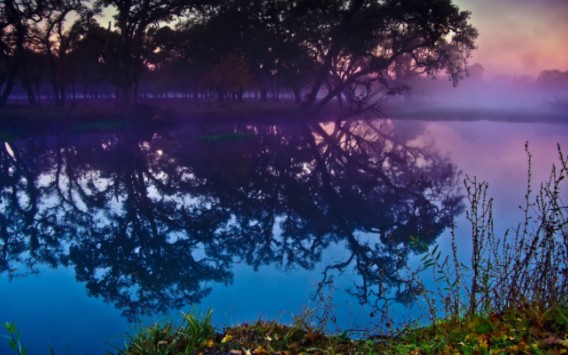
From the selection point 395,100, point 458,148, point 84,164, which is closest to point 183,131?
point 84,164

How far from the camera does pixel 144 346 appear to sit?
5.24 m

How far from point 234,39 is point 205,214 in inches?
1859

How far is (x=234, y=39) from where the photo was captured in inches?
2227

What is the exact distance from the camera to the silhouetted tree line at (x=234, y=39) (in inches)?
1699

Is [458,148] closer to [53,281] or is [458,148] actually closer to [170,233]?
[170,233]

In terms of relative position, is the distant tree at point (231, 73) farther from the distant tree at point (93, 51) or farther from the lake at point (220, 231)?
the lake at point (220, 231)

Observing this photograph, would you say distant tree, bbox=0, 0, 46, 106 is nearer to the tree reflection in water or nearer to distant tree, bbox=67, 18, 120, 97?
distant tree, bbox=67, 18, 120, 97

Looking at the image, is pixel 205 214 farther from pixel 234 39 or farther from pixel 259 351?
pixel 234 39

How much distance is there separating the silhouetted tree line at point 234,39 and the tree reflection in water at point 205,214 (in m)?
21.3

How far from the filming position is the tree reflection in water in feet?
31.5

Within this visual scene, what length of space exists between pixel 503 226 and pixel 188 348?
1038cm

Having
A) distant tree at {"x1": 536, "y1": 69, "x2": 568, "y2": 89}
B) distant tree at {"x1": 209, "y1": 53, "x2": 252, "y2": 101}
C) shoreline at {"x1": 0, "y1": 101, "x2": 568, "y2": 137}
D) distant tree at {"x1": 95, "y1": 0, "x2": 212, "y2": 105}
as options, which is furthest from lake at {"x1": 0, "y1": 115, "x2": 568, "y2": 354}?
distant tree at {"x1": 536, "y1": 69, "x2": 568, "y2": 89}

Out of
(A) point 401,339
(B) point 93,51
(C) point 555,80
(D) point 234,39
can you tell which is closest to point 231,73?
(D) point 234,39

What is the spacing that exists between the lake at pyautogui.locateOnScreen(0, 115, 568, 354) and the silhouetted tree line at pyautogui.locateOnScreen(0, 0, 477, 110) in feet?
67.8
